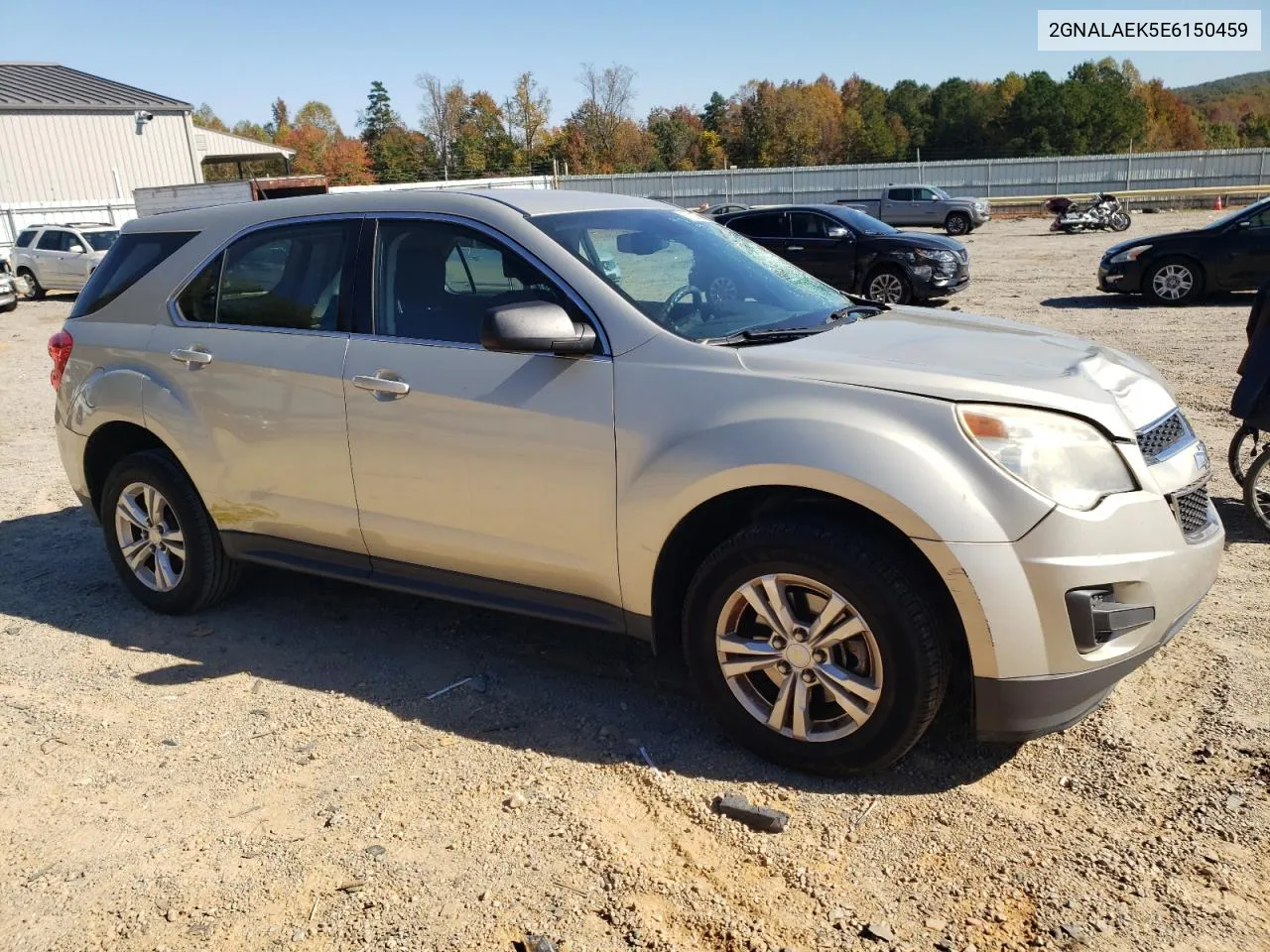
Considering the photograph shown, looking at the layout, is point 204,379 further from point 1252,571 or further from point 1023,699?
point 1252,571

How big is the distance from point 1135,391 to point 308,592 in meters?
3.94

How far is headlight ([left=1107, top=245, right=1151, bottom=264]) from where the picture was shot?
15078 mm

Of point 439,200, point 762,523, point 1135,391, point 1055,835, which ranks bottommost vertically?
point 1055,835

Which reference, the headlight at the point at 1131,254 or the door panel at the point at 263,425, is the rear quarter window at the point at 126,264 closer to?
the door panel at the point at 263,425

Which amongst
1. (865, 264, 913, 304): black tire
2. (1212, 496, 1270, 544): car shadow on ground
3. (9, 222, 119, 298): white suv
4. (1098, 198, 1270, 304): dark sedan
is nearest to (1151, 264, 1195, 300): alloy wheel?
(1098, 198, 1270, 304): dark sedan

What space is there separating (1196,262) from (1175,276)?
0.31 m

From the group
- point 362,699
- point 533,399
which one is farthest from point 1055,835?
point 362,699

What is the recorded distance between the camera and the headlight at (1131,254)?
15078 mm

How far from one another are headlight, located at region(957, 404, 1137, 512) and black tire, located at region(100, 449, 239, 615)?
3.49 metres

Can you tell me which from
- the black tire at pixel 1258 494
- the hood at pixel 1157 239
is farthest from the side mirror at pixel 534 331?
the hood at pixel 1157 239

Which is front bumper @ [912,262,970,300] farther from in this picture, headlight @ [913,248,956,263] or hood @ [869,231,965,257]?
hood @ [869,231,965,257]

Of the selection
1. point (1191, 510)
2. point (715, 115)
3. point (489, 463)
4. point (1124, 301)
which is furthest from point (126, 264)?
point (715, 115)

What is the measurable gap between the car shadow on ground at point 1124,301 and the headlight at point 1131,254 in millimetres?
655

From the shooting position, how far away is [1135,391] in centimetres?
348
